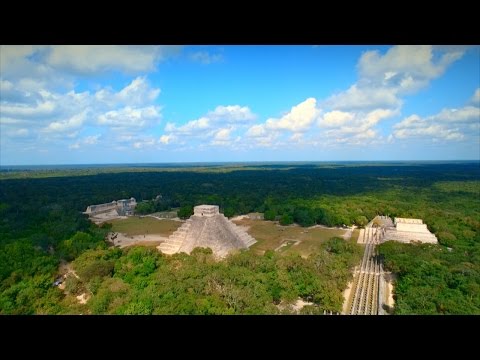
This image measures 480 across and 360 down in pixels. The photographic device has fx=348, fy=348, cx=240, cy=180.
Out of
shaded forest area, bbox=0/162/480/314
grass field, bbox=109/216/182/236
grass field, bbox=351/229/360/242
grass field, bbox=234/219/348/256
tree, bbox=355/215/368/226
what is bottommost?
grass field, bbox=351/229/360/242

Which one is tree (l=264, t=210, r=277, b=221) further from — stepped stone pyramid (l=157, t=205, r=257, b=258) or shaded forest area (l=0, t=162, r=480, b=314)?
stepped stone pyramid (l=157, t=205, r=257, b=258)

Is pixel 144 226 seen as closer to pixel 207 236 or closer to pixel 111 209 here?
pixel 111 209

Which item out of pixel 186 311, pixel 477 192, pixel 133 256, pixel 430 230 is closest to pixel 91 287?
pixel 133 256

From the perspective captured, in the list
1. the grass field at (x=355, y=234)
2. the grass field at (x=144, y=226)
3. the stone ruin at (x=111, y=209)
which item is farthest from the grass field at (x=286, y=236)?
the stone ruin at (x=111, y=209)

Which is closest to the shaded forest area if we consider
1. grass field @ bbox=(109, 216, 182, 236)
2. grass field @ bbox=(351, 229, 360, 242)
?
grass field @ bbox=(351, 229, 360, 242)
